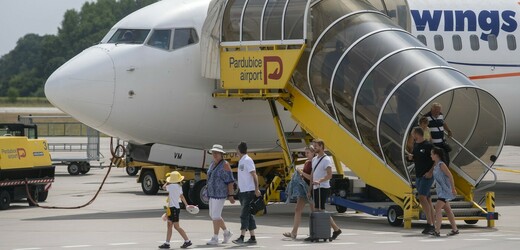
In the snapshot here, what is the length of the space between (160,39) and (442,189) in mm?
7599

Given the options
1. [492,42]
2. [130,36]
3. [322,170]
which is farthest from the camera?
[492,42]

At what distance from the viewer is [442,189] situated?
2081 centimetres

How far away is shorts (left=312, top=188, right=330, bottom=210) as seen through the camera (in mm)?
20517

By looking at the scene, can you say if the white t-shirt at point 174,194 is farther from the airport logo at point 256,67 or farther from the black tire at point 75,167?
the black tire at point 75,167

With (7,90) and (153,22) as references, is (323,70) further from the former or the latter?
(7,90)

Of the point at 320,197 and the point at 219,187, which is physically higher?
the point at 219,187

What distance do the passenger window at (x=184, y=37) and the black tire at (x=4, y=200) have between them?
552 centimetres

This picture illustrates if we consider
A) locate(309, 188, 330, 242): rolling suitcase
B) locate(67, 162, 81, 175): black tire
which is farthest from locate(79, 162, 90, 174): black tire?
locate(309, 188, 330, 242): rolling suitcase

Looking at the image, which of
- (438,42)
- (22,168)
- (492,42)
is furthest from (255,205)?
(492,42)

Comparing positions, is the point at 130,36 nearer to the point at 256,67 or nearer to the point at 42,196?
the point at 256,67

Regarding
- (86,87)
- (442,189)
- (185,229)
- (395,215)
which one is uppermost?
(86,87)

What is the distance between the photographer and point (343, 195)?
24.5m

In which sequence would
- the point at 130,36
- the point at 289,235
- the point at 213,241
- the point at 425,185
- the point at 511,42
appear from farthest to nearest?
the point at 511,42
the point at 130,36
the point at 425,185
the point at 289,235
the point at 213,241

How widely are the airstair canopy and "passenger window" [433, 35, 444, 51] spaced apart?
5.87 metres
